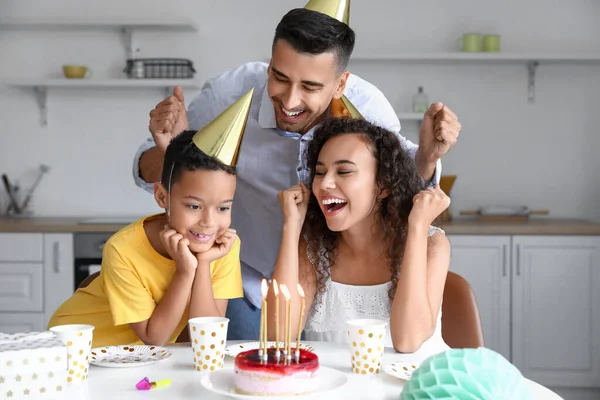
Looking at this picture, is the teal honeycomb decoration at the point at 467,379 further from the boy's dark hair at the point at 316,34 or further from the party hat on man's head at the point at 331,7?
the party hat on man's head at the point at 331,7

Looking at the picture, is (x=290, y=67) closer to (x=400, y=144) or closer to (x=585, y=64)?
(x=400, y=144)

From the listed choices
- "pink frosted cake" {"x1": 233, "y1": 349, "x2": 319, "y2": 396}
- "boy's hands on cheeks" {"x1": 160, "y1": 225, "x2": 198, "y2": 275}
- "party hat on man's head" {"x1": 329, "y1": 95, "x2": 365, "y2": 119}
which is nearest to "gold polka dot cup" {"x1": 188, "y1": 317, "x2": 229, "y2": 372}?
"pink frosted cake" {"x1": 233, "y1": 349, "x2": 319, "y2": 396}

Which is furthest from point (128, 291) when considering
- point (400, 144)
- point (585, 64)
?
point (585, 64)

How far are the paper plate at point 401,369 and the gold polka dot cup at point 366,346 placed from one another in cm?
2

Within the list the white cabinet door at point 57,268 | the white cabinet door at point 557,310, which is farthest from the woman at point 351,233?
the white cabinet door at point 57,268

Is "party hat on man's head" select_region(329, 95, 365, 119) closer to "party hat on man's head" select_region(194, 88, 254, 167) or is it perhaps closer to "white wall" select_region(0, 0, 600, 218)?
"party hat on man's head" select_region(194, 88, 254, 167)

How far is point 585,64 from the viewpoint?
153 inches

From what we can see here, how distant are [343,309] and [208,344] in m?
0.55

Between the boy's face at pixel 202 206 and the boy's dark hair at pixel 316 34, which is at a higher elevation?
the boy's dark hair at pixel 316 34

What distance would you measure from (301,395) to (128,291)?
1.87ft

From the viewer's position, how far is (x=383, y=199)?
6.01ft

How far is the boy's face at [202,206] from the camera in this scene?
157cm

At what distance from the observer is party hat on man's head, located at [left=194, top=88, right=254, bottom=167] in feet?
4.81

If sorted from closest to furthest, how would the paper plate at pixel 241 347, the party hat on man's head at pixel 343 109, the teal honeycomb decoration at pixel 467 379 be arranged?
the teal honeycomb decoration at pixel 467 379
the paper plate at pixel 241 347
the party hat on man's head at pixel 343 109
